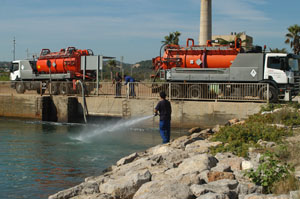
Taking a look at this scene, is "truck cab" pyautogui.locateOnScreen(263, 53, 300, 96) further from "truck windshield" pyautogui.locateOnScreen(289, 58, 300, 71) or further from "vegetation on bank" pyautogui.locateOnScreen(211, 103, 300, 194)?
"vegetation on bank" pyautogui.locateOnScreen(211, 103, 300, 194)

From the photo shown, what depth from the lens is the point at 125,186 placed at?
7457 mm

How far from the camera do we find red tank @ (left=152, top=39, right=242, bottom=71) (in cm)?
2111

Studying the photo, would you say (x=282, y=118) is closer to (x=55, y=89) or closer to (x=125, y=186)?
(x=125, y=186)

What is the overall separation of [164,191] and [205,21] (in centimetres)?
3184

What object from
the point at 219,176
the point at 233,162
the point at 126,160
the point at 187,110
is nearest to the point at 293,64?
the point at 187,110

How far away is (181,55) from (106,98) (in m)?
4.87

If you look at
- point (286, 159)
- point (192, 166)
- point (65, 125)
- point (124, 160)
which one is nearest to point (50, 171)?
point (124, 160)

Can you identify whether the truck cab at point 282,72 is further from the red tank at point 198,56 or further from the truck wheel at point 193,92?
the truck wheel at point 193,92

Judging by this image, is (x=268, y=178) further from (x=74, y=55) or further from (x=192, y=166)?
(x=74, y=55)

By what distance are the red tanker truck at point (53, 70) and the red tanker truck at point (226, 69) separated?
6.13 metres

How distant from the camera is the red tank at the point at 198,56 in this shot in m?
21.1

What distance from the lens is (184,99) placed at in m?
20.5

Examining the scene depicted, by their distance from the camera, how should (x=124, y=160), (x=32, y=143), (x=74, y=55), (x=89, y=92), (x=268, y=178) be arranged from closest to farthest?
1. (x=268, y=178)
2. (x=124, y=160)
3. (x=32, y=143)
4. (x=89, y=92)
5. (x=74, y=55)

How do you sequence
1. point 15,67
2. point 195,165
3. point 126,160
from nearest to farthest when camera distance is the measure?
point 195,165 → point 126,160 → point 15,67
